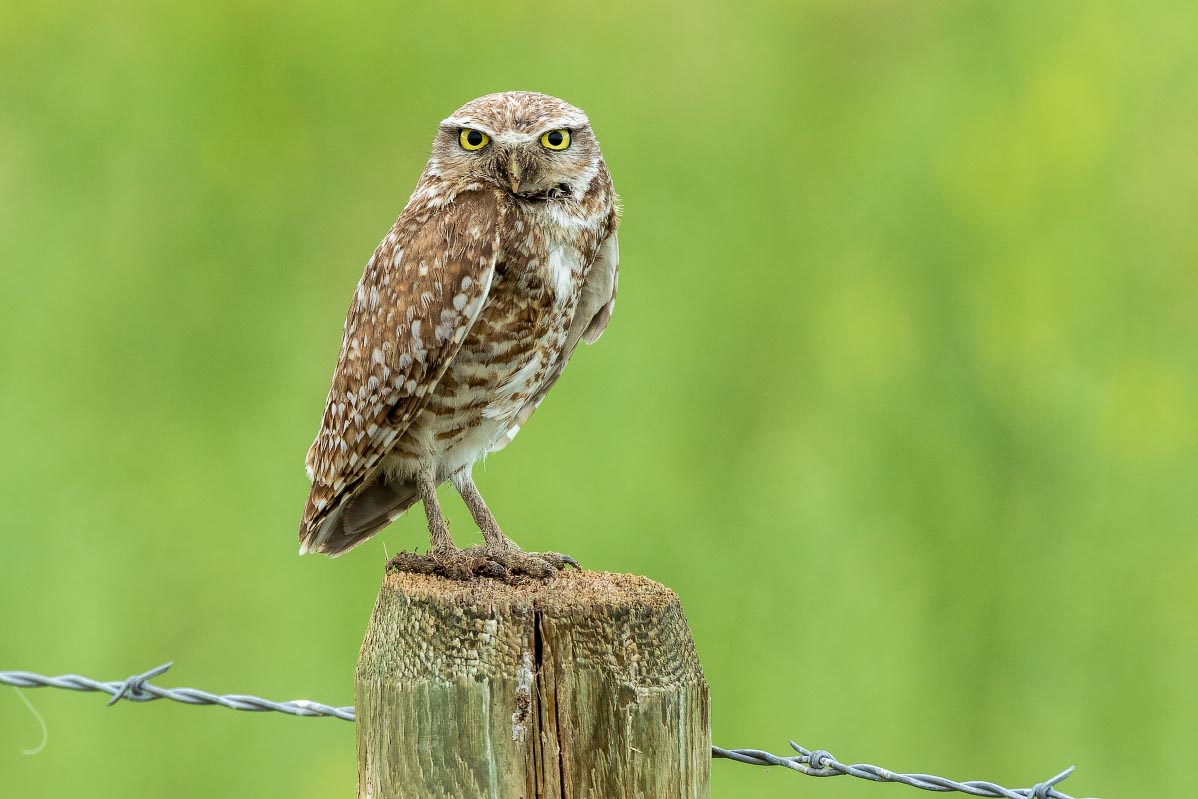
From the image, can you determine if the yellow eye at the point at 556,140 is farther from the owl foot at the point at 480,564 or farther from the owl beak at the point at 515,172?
the owl foot at the point at 480,564

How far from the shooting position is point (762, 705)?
4.23 m

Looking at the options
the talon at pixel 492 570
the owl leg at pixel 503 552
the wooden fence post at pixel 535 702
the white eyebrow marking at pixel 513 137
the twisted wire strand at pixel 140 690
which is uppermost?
the white eyebrow marking at pixel 513 137

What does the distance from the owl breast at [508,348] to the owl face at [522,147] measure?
10cm

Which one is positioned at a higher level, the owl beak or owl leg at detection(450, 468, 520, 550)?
the owl beak

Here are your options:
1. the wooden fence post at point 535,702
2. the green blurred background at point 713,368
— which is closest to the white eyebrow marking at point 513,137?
the wooden fence post at point 535,702

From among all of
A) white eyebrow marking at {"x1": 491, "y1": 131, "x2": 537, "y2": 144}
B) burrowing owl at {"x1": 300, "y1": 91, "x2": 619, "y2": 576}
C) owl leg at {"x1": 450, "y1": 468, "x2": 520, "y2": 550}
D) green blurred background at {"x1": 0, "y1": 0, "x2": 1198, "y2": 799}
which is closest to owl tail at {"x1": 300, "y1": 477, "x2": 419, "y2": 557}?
burrowing owl at {"x1": 300, "y1": 91, "x2": 619, "y2": 576}

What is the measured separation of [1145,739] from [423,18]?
132 inches

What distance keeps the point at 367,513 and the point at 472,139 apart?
94cm

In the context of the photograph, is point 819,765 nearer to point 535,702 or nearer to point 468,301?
point 535,702

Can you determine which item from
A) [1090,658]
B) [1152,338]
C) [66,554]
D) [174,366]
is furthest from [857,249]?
[66,554]

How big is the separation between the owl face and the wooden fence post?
1080mm

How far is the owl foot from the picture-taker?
2.58 m

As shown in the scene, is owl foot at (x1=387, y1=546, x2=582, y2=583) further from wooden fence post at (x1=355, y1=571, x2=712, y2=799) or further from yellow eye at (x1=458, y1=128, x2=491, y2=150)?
yellow eye at (x1=458, y1=128, x2=491, y2=150)

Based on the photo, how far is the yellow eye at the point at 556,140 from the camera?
9.33ft
